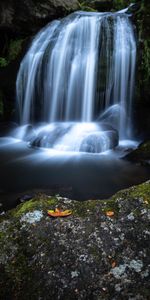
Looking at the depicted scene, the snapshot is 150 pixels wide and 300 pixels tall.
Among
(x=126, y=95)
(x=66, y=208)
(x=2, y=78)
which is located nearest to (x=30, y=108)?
(x=2, y=78)

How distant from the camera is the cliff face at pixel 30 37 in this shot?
10102 millimetres

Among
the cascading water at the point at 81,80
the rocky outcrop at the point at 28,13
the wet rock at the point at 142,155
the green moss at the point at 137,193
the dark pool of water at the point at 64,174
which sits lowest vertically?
the dark pool of water at the point at 64,174

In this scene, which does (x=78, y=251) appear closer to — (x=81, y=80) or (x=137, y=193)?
(x=137, y=193)

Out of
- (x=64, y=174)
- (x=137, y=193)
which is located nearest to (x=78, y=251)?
(x=137, y=193)

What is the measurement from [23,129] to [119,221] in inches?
361

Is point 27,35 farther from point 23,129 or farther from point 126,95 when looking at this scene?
point 126,95

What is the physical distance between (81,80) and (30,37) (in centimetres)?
342

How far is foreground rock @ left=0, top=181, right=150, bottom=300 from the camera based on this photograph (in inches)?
60.9

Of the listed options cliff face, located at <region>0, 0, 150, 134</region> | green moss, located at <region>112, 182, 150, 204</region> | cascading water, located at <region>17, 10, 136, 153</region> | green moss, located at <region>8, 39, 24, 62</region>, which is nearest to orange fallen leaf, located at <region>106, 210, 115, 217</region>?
green moss, located at <region>112, 182, 150, 204</region>

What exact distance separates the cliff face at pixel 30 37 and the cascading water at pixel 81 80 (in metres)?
0.33

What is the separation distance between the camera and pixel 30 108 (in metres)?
11.3

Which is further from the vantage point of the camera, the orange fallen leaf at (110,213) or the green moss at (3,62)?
the green moss at (3,62)

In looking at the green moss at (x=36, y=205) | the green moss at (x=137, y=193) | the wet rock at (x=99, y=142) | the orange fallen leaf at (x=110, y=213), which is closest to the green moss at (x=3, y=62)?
the wet rock at (x=99, y=142)

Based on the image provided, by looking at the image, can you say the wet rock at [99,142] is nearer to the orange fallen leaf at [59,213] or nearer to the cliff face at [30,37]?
the cliff face at [30,37]
